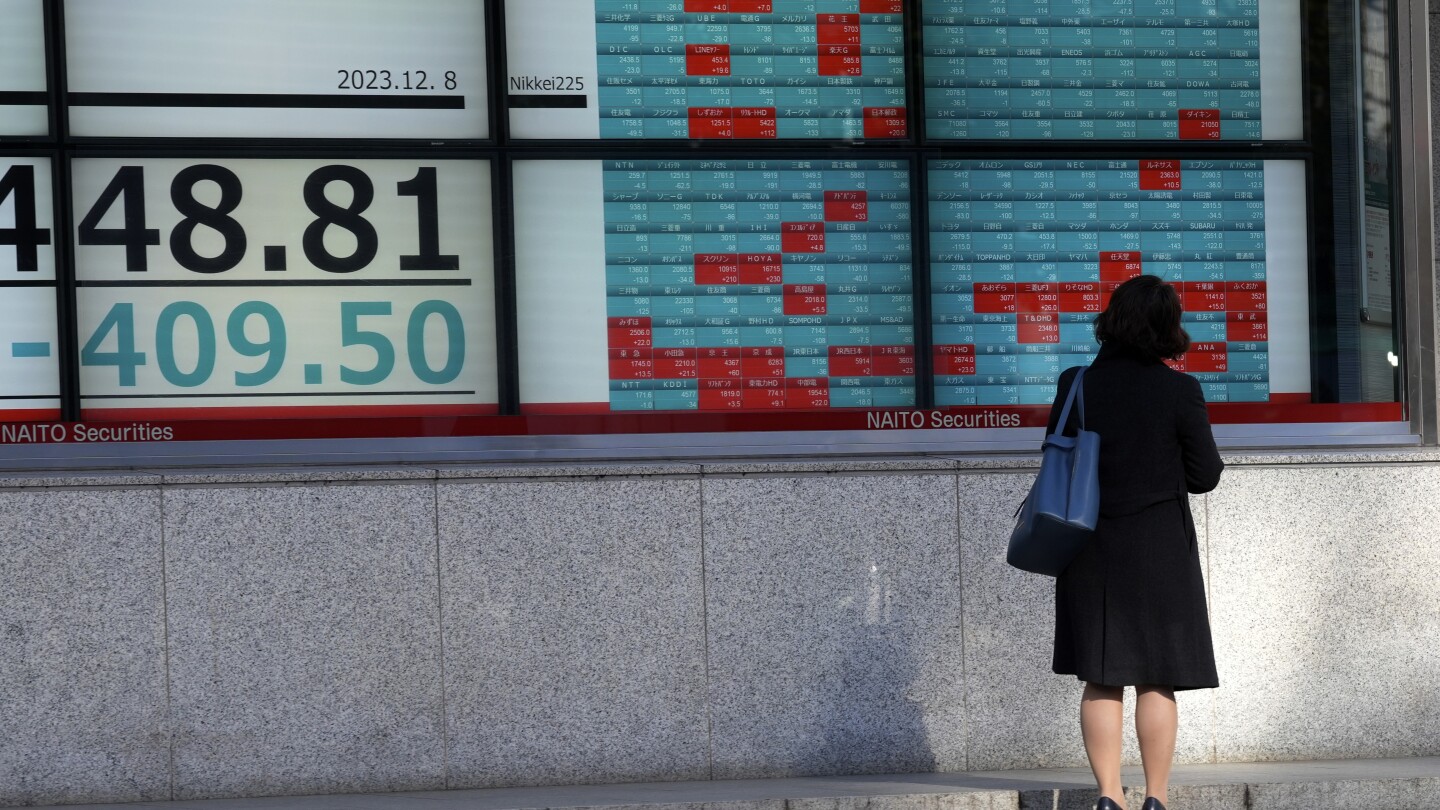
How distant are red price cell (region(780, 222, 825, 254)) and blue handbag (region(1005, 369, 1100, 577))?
177cm

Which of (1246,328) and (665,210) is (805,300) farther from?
(1246,328)

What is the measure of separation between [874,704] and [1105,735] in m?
1.35

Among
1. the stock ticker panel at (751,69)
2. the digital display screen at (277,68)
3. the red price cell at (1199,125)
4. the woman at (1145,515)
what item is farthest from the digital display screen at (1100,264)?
the digital display screen at (277,68)

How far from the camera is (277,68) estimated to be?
6125 millimetres

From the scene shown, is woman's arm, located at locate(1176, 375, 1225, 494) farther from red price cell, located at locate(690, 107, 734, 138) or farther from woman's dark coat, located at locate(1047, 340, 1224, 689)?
red price cell, located at locate(690, 107, 734, 138)

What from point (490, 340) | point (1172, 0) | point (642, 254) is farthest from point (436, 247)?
point (1172, 0)

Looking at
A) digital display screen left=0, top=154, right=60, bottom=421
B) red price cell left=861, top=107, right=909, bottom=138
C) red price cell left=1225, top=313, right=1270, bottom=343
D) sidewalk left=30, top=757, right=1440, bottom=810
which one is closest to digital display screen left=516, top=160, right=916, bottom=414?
red price cell left=861, top=107, right=909, bottom=138

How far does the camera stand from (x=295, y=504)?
19.2ft

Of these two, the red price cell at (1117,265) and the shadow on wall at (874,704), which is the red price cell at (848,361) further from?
the red price cell at (1117,265)

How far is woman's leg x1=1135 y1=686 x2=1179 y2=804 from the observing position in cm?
485

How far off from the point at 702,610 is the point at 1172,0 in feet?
10.3

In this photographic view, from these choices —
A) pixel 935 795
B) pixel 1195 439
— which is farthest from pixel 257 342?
pixel 1195 439

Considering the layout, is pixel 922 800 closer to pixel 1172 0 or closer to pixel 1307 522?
pixel 1307 522

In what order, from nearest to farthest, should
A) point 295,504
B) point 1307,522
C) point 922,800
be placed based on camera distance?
point 922,800, point 295,504, point 1307,522
